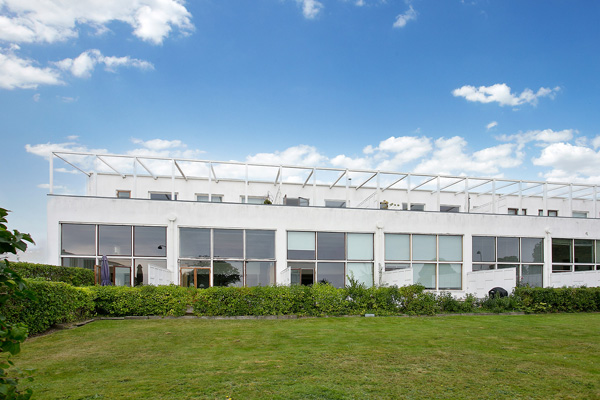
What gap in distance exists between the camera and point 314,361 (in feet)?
21.7

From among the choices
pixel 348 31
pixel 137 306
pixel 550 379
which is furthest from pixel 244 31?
pixel 550 379

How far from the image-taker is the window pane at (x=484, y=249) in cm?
1858

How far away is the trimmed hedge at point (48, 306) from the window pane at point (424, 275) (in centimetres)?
1329

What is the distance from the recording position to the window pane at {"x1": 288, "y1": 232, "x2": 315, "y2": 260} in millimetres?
16938

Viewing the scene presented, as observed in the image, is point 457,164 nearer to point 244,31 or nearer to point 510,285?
point 510,285

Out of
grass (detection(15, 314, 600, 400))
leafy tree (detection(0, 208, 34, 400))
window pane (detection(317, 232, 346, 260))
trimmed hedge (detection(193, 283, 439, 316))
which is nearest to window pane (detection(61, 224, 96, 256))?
grass (detection(15, 314, 600, 400))

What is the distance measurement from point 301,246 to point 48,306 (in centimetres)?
980

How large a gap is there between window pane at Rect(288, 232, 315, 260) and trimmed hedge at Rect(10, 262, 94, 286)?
7960 millimetres

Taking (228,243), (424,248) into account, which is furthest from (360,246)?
(228,243)

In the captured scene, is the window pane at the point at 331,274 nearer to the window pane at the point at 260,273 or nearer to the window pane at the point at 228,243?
the window pane at the point at 260,273

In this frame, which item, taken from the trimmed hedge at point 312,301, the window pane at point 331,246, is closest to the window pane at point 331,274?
the window pane at point 331,246

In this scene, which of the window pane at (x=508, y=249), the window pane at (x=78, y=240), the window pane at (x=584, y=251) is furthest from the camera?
the window pane at (x=584, y=251)

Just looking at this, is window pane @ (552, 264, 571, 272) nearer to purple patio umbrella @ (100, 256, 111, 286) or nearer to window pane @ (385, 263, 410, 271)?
window pane @ (385, 263, 410, 271)

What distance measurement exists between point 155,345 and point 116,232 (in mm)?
8959
